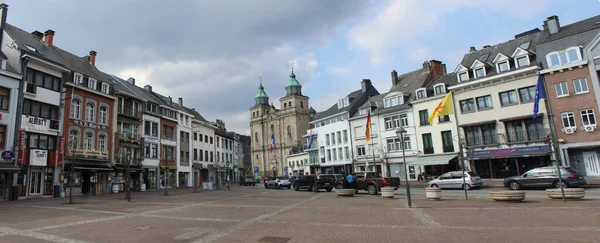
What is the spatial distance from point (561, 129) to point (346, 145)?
25856 mm

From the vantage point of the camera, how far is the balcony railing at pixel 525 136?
28984 mm

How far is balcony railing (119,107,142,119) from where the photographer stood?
118ft

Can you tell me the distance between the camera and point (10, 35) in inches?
1049

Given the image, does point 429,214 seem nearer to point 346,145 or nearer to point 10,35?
point 10,35

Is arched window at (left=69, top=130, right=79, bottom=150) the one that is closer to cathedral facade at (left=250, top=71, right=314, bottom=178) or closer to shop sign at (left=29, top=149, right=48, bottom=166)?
shop sign at (left=29, top=149, right=48, bottom=166)

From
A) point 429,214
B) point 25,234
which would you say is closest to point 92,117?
point 25,234

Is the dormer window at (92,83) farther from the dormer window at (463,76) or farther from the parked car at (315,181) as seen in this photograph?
the dormer window at (463,76)

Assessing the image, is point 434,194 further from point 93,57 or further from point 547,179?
point 93,57

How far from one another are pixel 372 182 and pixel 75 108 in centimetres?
2709

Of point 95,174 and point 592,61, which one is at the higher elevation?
point 592,61

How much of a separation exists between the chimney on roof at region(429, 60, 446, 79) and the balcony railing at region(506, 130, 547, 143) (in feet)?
43.0

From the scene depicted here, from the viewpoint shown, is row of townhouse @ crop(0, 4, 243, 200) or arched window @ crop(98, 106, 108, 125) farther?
arched window @ crop(98, 106, 108, 125)

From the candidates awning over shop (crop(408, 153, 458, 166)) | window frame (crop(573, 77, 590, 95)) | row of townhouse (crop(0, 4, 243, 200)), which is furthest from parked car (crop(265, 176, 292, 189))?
window frame (crop(573, 77, 590, 95))

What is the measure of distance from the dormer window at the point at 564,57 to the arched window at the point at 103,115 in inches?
1644
